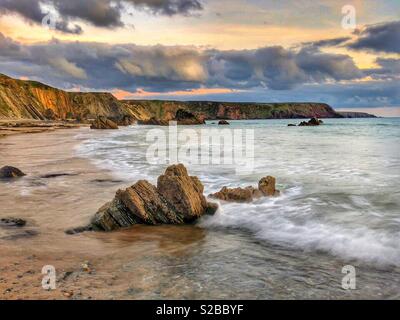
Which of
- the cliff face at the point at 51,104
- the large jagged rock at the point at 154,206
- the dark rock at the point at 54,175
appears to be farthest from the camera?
the cliff face at the point at 51,104

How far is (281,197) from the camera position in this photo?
11.4 metres

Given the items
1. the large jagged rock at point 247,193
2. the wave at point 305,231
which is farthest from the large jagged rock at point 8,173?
the wave at point 305,231

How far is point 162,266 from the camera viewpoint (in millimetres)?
5961

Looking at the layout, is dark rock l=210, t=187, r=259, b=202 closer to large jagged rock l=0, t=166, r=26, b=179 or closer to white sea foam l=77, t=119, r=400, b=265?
white sea foam l=77, t=119, r=400, b=265

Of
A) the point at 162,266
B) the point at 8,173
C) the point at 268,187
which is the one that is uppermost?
the point at 8,173

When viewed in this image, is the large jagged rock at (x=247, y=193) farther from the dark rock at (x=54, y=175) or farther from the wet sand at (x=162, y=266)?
the dark rock at (x=54, y=175)

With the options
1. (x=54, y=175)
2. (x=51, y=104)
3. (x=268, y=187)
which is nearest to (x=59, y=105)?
(x=51, y=104)

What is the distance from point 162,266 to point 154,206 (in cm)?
293

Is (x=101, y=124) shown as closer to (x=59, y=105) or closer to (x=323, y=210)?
(x=59, y=105)

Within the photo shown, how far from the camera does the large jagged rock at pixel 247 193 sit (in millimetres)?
10734

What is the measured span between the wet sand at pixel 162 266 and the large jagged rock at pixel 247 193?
8.40ft

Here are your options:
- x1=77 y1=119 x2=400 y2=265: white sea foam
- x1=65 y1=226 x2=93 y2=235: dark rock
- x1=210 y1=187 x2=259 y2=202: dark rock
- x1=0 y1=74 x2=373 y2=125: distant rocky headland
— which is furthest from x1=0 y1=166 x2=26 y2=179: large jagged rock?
x1=0 y1=74 x2=373 y2=125: distant rocky headland

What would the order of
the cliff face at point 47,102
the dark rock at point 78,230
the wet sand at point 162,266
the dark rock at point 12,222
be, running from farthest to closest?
the cliff face at point 47,102, the dark rock at point 12,222, the dark rock at point 78,230, the wet sand at point 162,266
